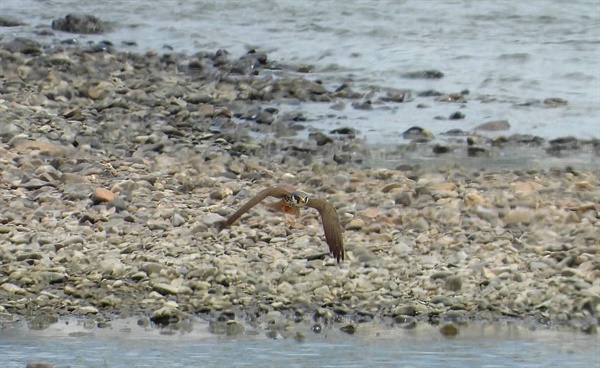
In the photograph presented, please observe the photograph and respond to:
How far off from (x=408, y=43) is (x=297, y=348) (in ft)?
44.6

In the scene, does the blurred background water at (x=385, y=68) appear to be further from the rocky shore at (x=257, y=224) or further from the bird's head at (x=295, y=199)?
the bird's head at (x=295, y=199)

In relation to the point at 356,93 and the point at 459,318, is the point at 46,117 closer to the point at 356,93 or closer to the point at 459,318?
the point at 356,93

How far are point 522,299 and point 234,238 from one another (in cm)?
210

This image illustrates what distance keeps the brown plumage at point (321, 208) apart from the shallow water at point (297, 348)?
53 centimetres

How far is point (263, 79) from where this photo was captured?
1802 centimetres

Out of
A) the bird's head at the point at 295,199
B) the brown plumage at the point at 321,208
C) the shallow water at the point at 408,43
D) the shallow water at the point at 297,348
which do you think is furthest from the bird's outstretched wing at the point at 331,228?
the shallow water at the point at 408,43

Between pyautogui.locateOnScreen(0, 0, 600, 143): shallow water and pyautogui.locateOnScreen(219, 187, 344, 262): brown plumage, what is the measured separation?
5688 millimetres

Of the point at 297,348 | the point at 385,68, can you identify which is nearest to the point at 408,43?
the point at 385,68

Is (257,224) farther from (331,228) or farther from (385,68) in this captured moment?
(385,68)

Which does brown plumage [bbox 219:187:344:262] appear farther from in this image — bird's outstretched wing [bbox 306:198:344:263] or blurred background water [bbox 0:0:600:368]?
blurred background water [bbox 0:0:600:368]

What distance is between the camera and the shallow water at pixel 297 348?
26.4 ft

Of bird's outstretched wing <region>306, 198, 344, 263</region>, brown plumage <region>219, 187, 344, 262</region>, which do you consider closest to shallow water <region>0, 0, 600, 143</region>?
brown plumage <region>219, 187, 344, 262</region>

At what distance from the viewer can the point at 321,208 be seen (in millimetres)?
8945

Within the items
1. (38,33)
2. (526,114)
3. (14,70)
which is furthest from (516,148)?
(38,33)
